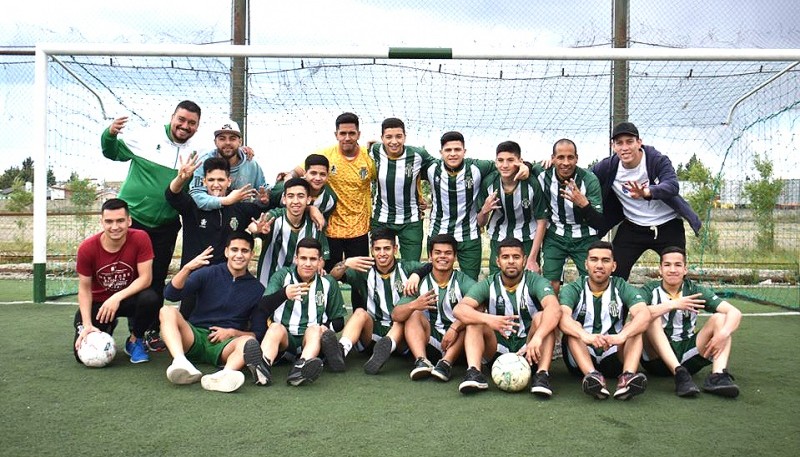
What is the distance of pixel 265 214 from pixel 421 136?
2.96 m

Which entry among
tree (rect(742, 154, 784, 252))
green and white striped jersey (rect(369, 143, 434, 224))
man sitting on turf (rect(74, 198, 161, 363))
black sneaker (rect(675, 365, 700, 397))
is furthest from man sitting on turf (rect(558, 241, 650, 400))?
tree (rect(742, 154, 784, 252))

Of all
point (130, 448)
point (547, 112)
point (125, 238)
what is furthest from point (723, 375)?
point (547, 112)

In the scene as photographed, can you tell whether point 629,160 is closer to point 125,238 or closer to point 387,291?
point 387,291

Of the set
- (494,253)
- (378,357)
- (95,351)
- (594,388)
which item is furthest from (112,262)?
(594,388)

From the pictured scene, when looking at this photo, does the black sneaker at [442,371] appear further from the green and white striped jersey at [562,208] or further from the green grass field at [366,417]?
the green and white striped jersey at [562,208]

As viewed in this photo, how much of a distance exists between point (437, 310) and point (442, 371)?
0.56 m

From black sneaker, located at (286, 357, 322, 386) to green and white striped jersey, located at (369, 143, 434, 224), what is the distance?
1.78 m

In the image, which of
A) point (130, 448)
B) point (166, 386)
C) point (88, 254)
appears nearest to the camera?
point (130, 448)

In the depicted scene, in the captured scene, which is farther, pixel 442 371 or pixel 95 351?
pixel 95 351

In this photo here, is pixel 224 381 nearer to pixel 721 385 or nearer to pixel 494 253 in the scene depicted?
pixel 494 253

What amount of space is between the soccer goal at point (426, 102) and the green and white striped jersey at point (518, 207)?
1.75 metres

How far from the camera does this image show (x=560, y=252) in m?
5.29

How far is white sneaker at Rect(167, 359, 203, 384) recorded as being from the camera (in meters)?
3.81

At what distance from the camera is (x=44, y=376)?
4.05m
